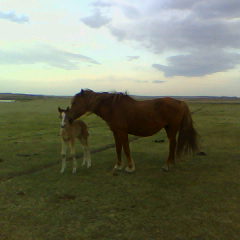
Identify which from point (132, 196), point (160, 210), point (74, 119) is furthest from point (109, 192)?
point (74, 119)

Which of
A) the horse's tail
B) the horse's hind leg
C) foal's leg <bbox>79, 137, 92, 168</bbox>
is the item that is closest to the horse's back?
foal's leg <bbox>79, 137, 92, 168</bbox>

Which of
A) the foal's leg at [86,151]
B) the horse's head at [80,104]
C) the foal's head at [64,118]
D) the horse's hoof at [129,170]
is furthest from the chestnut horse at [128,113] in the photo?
the foal's leg at [86,151]

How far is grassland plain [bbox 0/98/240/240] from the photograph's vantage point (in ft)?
18.1

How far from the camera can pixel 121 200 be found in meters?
7.05

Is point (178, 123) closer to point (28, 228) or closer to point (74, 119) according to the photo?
point (74, 119)

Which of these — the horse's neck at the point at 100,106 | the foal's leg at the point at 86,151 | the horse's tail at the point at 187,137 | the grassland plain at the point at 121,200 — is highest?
the horse's neck at the point at 100,106

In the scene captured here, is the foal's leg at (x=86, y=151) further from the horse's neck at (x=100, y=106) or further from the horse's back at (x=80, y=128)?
the horse's neck at (x=100, y=106)

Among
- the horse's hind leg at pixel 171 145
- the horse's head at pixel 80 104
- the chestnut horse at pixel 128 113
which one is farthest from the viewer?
the horse's hind leg at pixel 171 145

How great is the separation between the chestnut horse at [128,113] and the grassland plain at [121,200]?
1.07 meters

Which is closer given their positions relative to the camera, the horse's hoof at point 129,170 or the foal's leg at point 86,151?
the horse's hoof at point 129,170

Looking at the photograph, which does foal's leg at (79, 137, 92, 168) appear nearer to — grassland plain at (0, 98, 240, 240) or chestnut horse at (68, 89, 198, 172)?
grassland plain at (0, 98, 240, 240)

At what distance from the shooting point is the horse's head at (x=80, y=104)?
9.64m

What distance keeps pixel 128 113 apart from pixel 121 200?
3.38 metres

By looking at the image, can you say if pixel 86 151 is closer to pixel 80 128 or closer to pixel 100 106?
pixel 80 128
